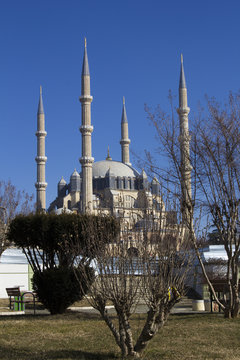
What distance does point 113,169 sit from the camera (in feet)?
229

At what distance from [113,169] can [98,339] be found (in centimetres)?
6060

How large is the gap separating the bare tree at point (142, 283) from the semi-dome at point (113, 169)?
6033 centimetres

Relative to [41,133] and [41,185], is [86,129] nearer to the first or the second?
[41,133]

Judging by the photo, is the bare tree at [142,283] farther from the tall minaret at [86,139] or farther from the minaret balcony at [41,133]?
the minaret balcony at [41,133]

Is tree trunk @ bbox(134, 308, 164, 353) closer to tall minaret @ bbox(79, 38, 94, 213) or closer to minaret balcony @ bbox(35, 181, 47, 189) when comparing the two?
tall minaret @ bbox(79, 38, 94, 213)

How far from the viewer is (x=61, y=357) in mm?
7973

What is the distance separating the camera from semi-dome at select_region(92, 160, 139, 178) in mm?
70000

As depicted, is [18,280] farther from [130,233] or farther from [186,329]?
[130,233]

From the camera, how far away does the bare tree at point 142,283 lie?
7488 millimetres

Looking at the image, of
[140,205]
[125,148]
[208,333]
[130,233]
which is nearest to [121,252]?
[130,233]

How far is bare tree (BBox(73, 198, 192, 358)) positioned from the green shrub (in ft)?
17.0

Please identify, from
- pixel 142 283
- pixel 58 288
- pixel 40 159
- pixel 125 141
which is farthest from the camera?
pixel 125 141

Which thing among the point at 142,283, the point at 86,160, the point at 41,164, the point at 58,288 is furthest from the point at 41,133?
the point at 142,283

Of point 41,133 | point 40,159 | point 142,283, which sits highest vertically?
point 41,133
